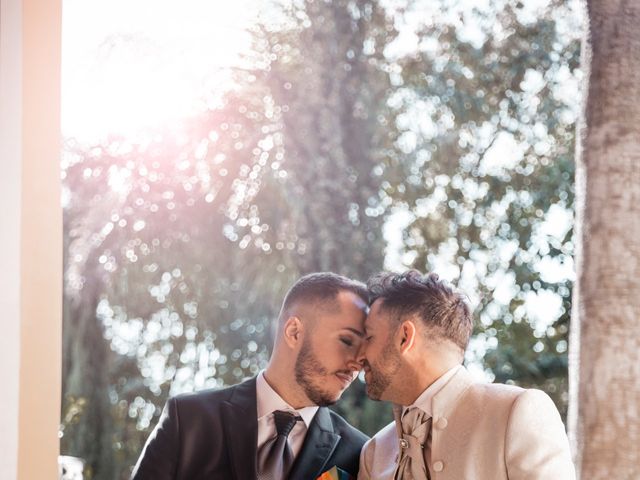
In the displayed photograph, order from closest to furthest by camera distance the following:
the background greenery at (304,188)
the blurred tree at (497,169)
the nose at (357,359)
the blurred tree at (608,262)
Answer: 1. the nose at (357,359)
2. the blurred tree at (608,262)
3. the blurred tree at (497,169)
4. the background greenery at (304,188)

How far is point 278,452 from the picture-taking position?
234cm

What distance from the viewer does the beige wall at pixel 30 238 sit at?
7.29 ft

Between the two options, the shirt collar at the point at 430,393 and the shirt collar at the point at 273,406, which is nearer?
the shirt collar at the point at 430,393

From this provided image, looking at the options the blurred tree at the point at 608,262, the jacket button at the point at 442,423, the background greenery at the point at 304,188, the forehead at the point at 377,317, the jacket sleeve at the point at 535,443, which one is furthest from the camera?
the background greenery at the point at 304,188

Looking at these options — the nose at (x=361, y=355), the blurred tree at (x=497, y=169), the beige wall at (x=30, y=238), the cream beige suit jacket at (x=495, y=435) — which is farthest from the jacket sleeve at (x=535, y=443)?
the blurred tree at (x=497, y=169)

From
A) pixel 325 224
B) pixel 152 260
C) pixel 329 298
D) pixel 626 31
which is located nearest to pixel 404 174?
pixel 325 224

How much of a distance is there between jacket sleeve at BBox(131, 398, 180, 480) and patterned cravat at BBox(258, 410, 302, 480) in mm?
201

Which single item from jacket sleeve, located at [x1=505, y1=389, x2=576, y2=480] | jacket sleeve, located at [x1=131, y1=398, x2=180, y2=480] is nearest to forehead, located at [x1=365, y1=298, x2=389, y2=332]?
jacket sleeve, located at [x1=505, y1=389, x2=576, y2=480]

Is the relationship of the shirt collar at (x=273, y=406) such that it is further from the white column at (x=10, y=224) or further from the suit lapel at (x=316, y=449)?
the white column at (x=10, y=224)

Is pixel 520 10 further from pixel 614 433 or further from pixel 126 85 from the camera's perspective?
pixel 614 433

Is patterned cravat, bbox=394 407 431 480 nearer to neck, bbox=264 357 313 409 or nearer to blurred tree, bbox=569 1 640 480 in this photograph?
neck, bbox=264 357 313 409

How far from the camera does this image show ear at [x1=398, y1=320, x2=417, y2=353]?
82.8 inches

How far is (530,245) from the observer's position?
20.1ft

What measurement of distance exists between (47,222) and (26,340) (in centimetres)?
28
